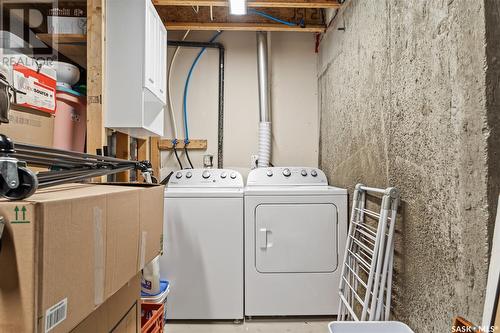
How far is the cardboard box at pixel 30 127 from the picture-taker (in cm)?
124

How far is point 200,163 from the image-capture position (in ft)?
9.68

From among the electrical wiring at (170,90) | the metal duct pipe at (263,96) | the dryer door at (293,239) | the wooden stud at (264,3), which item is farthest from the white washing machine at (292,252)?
the wooden stud at (264,3)

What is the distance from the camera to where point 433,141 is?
107 centimetres

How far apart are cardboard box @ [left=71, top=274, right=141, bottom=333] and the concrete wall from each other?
1891 mm

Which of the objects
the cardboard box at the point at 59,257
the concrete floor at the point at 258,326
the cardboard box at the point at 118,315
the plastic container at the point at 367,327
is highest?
the cardboard box at the point at 59,257

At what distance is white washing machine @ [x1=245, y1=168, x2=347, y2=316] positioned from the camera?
6.63 ft

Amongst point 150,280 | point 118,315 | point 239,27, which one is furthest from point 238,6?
point 118,315

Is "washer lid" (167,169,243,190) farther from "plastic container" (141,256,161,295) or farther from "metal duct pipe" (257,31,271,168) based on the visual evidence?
"plastic container" (141,256,161,295)

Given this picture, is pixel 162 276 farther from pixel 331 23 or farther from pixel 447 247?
pixel 331 23

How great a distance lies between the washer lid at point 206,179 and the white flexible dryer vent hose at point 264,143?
0.39 metres

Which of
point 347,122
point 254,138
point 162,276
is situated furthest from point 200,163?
point 347,122

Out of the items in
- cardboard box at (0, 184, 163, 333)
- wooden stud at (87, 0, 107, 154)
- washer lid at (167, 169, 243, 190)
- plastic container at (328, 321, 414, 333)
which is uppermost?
wooden stud at (87, 0, 107, 154)

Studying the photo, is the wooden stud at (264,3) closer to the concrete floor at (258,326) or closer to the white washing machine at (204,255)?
the white washing machine at (204,255)

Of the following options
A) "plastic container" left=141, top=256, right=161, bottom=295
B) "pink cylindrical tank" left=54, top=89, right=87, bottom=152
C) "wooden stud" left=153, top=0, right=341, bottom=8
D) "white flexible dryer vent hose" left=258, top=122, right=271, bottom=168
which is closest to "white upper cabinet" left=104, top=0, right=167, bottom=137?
"pink cylindrical tank" left=54, top=89, right=87, bottom=152
